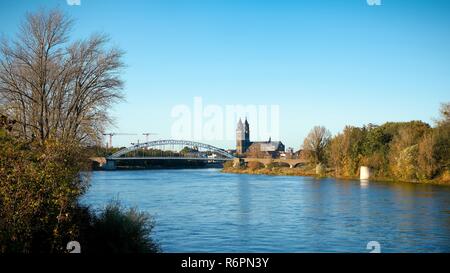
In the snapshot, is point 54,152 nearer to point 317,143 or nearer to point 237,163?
point 317,143

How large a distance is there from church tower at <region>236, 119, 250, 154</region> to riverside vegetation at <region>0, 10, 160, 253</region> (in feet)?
374

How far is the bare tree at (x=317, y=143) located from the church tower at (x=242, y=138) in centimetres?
6693

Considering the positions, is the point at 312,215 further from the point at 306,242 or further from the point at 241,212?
the point at 306,242

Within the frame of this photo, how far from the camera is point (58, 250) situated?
29.9 ft

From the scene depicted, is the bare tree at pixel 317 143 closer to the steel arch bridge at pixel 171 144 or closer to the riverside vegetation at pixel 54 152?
the steel arch bridge at pixel 171 144

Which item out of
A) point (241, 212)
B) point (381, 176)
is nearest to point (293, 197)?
point (241, 212)

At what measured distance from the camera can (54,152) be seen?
→ 31.5 ft

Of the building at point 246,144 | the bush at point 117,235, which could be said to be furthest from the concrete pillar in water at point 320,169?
the building at point 246,144

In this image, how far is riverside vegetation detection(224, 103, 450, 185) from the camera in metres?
42.1

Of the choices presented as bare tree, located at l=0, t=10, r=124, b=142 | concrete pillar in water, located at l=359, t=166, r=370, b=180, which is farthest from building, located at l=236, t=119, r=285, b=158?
bare tree, located at l=0, t=10, r=124, b=142

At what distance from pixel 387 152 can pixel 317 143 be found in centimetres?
1355

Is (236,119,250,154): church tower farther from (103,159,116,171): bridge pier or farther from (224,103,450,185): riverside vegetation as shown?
(224,103,450,185): riverside vegetation

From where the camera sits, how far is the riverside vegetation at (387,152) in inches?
1658

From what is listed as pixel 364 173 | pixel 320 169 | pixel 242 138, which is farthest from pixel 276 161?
pixel 242 138
